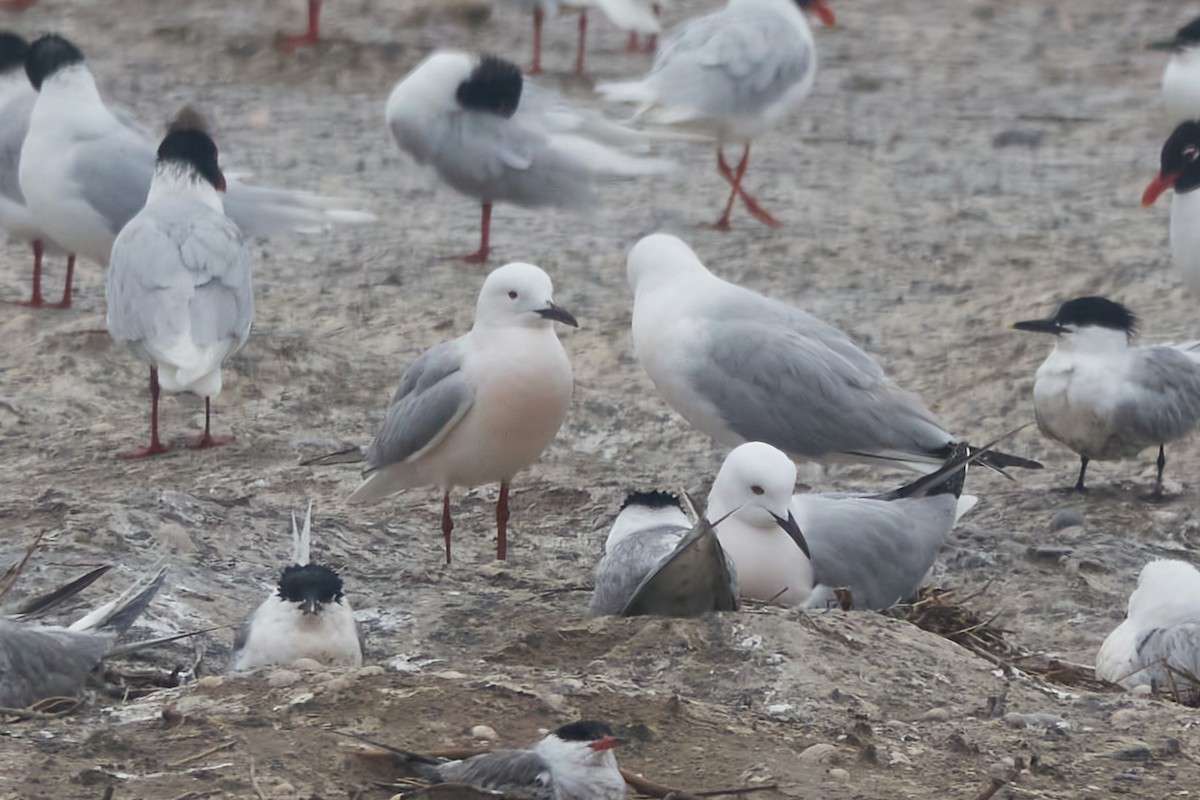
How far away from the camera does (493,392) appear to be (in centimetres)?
578

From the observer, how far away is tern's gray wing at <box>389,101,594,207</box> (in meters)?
9.64

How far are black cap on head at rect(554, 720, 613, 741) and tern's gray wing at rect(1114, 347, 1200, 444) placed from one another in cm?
354

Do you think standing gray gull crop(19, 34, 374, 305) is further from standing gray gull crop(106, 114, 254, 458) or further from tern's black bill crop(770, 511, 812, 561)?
tern's black bill crop(770, 511, 812, 561)

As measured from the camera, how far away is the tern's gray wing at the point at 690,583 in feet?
15.0

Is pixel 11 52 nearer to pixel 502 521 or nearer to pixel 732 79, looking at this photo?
pixel 732 79

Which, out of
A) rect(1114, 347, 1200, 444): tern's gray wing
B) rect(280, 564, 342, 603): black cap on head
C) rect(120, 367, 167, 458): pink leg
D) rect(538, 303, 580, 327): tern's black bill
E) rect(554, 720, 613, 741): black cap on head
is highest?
rect(538, 303, 580, 327): tern's black bill

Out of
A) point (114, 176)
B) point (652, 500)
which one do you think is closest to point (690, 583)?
point (652, 500)

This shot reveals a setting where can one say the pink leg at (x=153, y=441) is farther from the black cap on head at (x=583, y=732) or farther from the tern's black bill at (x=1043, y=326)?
the black cap on head at (x=583, y=732)

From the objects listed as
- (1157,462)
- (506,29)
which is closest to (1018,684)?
(1157,462)

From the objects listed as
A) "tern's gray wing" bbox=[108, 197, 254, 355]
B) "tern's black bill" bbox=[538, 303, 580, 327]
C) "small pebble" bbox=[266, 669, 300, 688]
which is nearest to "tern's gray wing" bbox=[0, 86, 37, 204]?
"tern's gray wing" bbox=[108, 197, 254, 355]

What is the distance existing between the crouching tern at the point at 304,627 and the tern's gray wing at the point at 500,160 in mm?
5326

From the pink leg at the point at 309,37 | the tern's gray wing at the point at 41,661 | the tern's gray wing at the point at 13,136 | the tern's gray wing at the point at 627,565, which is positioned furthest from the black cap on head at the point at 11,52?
the tern's gray wing at the point at 41,661

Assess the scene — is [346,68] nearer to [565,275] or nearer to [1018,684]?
[565,275]

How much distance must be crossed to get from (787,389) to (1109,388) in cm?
113
